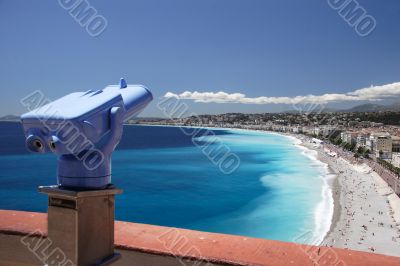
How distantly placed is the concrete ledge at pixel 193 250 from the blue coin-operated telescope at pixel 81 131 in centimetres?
45

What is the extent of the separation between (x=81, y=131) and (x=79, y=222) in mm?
302

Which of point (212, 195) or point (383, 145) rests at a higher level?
point (383, 145)

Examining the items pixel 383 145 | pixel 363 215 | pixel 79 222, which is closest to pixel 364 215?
pixel 363 215

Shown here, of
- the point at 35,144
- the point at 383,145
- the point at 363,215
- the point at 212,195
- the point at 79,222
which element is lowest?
the point at 212,195

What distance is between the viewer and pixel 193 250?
5.06ft

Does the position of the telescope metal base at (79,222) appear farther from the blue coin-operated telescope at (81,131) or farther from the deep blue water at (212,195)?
the deep blue water at (212,195)

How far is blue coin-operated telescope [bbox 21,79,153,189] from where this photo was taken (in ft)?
3.75

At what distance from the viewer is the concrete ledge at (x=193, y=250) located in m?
1.44

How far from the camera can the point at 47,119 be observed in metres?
1.16

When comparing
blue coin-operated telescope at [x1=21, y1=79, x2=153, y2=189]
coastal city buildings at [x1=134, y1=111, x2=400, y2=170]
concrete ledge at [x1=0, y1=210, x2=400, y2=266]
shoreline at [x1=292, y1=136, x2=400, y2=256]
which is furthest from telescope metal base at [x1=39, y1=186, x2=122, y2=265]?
coastal city buildings at [x1=134, y1=111, x2=400, y2=170]

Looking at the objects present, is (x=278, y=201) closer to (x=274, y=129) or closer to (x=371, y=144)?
(x=371, y=144)

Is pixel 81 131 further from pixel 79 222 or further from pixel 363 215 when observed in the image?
pixel 363 215

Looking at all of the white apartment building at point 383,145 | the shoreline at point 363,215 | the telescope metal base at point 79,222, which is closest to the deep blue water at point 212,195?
the shoreline at point 363,215

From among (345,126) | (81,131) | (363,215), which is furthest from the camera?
(345,126)
